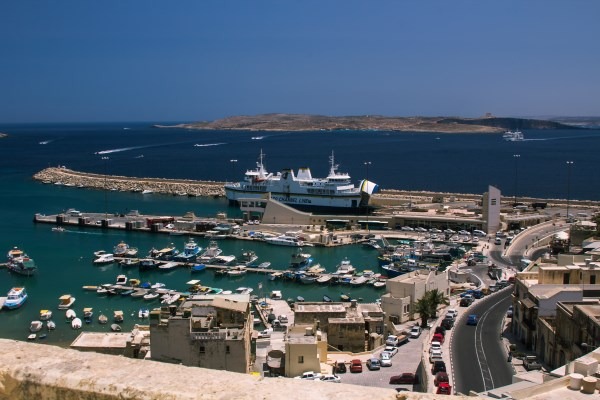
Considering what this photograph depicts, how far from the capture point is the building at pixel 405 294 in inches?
697

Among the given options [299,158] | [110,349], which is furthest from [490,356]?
[299,158]

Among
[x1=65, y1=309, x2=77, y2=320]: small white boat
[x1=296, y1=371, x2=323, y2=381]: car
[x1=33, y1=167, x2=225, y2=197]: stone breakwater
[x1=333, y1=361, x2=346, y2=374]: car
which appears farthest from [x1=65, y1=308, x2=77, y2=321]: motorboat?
[x1=33, y1=167, x2=225, y2=197]: stone breakwater

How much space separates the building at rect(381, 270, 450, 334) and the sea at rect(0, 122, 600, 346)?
9.82ft

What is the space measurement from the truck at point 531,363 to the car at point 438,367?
67.5 inches

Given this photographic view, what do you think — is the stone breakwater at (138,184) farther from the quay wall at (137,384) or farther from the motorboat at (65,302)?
the quay wall at (137,384)

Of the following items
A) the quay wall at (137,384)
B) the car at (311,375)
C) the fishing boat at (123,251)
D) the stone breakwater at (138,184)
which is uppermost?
the quay wall at (137,384)

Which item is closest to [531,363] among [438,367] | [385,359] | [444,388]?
[438,367]

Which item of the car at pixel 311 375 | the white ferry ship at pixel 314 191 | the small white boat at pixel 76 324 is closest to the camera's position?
the car at pixel 311 375

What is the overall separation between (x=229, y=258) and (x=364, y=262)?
5.74 m

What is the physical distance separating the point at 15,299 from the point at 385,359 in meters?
12.7

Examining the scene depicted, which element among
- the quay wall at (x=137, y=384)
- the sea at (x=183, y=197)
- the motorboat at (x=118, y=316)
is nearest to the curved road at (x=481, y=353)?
the sea at (x=183, y=197)

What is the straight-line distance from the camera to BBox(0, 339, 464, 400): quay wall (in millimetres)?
2873

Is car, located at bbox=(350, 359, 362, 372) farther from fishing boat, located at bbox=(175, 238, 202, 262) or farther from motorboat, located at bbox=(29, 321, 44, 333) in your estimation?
fishing boat, located at bbox=(175, 238, 202, 262)

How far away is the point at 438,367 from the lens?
12336 millimetres
